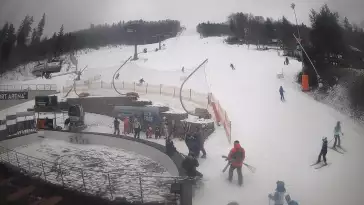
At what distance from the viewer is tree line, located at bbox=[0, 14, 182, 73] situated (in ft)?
10.6

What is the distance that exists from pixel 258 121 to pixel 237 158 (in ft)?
1.45

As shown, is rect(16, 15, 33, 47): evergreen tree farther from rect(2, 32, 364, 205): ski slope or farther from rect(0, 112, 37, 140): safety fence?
rect(0, 112, 37, 140): safety fence

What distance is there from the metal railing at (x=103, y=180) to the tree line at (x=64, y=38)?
1036mm

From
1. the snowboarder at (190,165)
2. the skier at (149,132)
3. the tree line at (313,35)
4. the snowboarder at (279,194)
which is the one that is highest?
the tree line at (313,35)

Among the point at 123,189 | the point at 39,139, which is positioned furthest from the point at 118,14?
the point at 123,189

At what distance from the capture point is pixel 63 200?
3.04 meters

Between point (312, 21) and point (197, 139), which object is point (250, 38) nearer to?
point (312, 21)

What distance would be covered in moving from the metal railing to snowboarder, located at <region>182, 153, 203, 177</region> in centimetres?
10

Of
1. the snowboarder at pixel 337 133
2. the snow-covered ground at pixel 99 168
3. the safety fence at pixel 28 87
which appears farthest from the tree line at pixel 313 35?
the safety fence at pixel 28 87

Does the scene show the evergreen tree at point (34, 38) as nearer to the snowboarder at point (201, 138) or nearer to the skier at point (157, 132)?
the skier at point (157, 132)

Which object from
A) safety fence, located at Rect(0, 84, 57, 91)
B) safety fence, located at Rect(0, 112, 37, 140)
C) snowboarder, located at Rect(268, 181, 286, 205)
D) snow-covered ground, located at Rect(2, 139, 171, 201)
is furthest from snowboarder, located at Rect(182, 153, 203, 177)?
safety fence, located at Rect(0, 112, 37, 140)

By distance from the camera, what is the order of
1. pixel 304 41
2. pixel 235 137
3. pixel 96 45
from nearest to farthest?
pixel 235 137 → pixel 304 41 → pixel 96 45

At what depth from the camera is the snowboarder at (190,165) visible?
2.83 m

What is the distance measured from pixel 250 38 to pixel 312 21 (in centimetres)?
64
